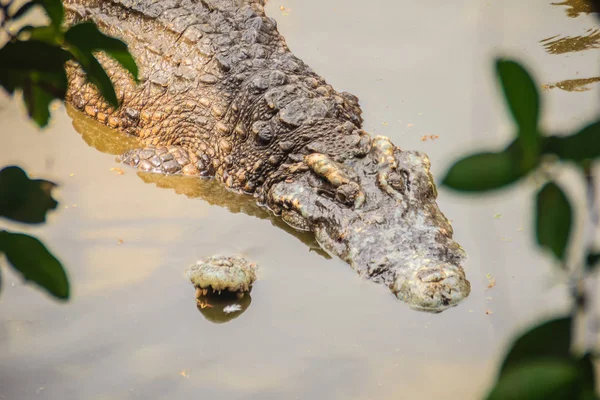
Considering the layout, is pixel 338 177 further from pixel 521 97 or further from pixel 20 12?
pixel 521 97

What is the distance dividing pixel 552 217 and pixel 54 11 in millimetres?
1110

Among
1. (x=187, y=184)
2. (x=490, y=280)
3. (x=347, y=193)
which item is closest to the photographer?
(x=490, y=280)

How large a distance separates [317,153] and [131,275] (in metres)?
1.88

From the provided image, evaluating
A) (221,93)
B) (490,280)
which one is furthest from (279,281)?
(221,93)

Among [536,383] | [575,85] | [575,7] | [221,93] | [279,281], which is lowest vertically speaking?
[279,281]

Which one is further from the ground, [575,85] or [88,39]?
[88,39]

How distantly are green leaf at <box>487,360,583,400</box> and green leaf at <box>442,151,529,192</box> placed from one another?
0.23 m

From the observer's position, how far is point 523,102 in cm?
82

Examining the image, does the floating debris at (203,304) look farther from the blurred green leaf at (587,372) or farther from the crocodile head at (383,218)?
the blurred green leaf at (587,372)

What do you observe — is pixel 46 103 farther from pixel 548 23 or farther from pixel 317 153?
pixel 548 23

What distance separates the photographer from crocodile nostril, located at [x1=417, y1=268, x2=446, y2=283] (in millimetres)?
4422

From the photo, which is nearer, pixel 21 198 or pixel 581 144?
pixel 581 144

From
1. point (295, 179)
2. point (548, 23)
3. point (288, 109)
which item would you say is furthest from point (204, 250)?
point (548, 23)

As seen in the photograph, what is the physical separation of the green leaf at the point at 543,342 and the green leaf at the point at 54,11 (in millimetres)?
1095
